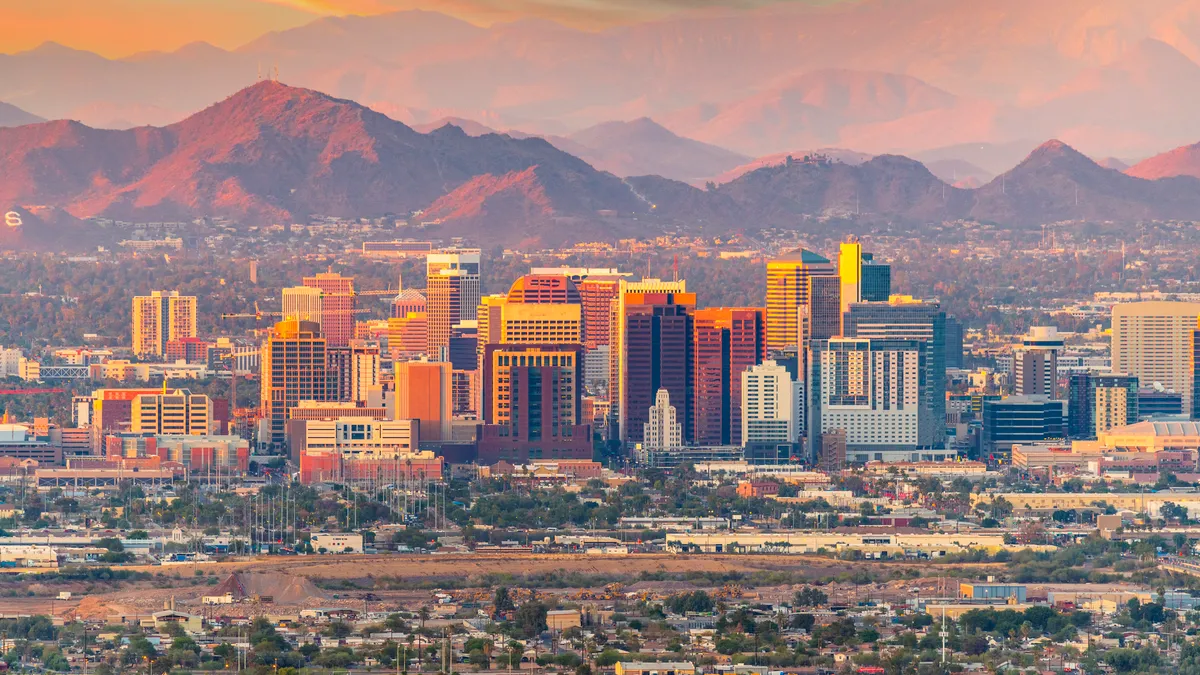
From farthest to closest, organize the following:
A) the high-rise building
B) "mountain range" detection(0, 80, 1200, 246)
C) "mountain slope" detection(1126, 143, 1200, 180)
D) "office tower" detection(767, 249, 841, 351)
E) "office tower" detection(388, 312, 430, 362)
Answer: "mountain slope" detection(1126, 143, 1200, 180)
"mountain range" detection(0, 80, 1200, 246)
"office tower" detection(388, 312, 430, 362)
the high-rise building
"office tower" detection(767, 249, 841, 351)

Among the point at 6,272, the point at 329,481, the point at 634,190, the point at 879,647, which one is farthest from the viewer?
the point at 634,190

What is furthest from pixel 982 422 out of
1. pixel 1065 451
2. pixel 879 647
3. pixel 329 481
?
pixel 879 647

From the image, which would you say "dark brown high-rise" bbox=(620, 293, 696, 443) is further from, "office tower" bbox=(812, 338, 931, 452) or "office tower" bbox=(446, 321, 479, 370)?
"office tower" bbox=(446, 321, 479, 370)

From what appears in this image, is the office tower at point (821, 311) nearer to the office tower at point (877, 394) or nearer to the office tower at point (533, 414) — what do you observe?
the office tower at point (877, 394)

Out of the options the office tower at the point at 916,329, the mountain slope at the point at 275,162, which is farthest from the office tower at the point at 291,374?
the mountain slope at the point at 275,162

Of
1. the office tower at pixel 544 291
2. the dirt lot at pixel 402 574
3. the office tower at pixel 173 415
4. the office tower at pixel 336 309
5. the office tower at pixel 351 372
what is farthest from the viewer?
the office tower at pixel 336 309

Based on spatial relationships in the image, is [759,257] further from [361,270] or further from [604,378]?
[604,378]

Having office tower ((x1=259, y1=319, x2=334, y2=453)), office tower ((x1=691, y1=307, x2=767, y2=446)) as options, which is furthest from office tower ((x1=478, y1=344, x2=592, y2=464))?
office tower ((x1=259, y1=319, x2=334, y2=453))
